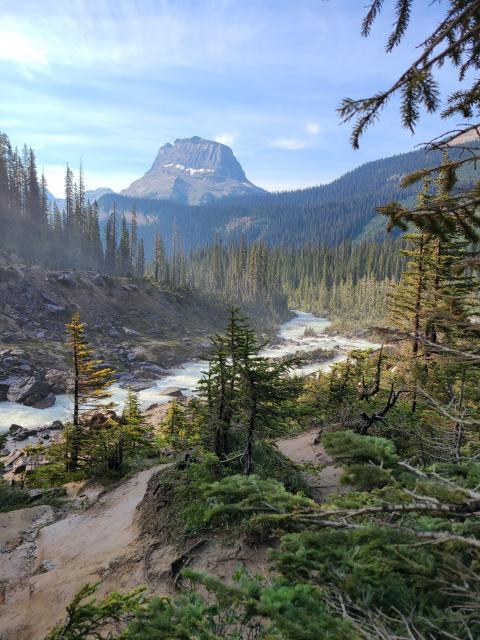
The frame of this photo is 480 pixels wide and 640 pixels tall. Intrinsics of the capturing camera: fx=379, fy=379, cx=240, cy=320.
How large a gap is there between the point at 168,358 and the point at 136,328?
9813 millimetres

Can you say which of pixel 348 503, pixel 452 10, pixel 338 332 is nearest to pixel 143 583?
pixel 348 503

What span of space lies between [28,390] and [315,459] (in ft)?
75.0

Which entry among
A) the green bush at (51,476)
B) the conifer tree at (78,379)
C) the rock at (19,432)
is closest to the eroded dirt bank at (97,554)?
the green bush at (51,476)

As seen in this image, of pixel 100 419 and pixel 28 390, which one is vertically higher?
pixel 100 419

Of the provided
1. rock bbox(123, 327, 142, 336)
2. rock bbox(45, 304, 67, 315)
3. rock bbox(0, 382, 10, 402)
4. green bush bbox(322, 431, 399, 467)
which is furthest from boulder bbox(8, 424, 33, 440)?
green bush bbox(322, 431, 399, 467)

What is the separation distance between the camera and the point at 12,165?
72.2 meters

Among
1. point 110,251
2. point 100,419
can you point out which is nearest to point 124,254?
point 110,251

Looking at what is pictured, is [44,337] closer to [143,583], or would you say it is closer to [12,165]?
[143,583]

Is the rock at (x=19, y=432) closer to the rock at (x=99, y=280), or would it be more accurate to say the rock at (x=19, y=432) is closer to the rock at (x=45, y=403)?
the rock at (x=45, y=403)

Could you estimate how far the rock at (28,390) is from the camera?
1066 inches

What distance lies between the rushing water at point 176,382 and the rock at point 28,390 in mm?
534

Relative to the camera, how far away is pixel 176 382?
35000 millimetres

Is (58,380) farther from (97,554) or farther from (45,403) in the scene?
(97,554)

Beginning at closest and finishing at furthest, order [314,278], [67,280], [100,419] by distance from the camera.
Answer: [100,419]
[67,280]
[314,278]
